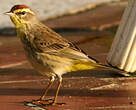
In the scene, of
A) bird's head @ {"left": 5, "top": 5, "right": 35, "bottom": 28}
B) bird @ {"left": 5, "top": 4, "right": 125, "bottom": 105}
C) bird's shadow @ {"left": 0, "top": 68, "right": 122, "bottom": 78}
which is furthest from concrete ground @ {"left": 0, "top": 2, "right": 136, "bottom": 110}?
bird's head @ {"left": 5, "top": 5, "right": 35, "bottom": 28}

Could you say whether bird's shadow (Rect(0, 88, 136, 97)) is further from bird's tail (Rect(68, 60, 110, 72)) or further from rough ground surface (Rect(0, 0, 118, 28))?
rough ground surface (Rect(0, 0, 118, 28))

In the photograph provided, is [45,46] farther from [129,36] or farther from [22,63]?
[22,63]

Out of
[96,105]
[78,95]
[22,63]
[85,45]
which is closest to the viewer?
[96,105]

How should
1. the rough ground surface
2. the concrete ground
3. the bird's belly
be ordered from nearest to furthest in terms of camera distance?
the concrete ground
the bird's belly
the rough ground surface

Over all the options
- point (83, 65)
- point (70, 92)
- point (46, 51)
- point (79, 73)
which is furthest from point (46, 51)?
point (79, 73)

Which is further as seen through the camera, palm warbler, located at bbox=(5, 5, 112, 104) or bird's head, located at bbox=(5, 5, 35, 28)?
bird's head, located at bbox=(5, 5, 35, 28)

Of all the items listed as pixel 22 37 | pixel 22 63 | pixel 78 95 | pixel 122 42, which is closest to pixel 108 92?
pixel 78 95

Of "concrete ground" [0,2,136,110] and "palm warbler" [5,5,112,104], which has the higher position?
"palm warbler" [5,5,112,104]
